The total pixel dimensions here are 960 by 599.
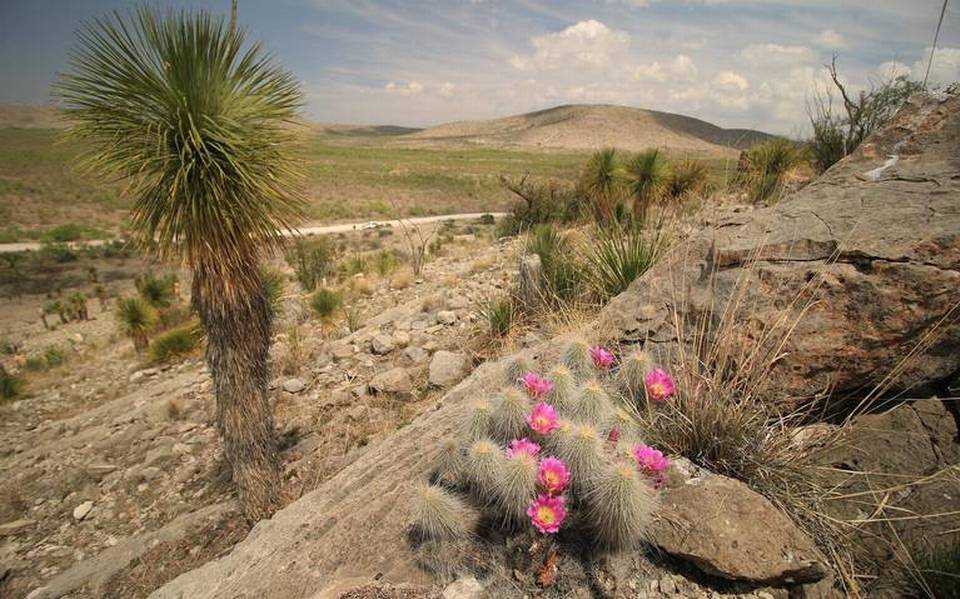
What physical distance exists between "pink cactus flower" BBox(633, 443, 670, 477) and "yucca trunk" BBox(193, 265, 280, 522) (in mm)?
3940

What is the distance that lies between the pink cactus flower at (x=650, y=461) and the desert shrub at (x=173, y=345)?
9.52 meters

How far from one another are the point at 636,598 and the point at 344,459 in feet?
12.0

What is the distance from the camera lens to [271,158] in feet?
15.1

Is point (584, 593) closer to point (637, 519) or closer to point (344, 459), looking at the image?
point (637, 519)

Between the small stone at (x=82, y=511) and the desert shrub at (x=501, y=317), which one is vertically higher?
the desert shrub at (x=501, y=317)

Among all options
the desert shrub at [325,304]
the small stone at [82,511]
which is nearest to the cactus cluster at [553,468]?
the small stone at [82,511]

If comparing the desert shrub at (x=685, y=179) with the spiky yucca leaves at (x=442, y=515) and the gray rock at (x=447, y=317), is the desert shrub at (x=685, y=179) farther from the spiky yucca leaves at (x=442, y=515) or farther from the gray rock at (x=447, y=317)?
the spiky yucca leaves at (x=442, y=515)

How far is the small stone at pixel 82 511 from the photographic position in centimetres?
548

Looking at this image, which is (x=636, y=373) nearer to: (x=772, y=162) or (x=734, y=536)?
(x=734, y=536)

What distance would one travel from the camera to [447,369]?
562 centimetres

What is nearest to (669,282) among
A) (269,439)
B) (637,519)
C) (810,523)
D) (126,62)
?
(810,523)

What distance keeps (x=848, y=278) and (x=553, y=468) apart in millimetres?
2277

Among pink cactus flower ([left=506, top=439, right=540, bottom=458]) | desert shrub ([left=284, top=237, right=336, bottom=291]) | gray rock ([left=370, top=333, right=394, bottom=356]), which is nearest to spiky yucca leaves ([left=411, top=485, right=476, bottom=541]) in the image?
pink cactus flower ([left=506, top=439, right=540, bottom=458])

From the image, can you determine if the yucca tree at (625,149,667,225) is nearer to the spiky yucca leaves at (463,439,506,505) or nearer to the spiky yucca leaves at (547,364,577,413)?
the spiky yucca leaves at (547,364,577,413)
